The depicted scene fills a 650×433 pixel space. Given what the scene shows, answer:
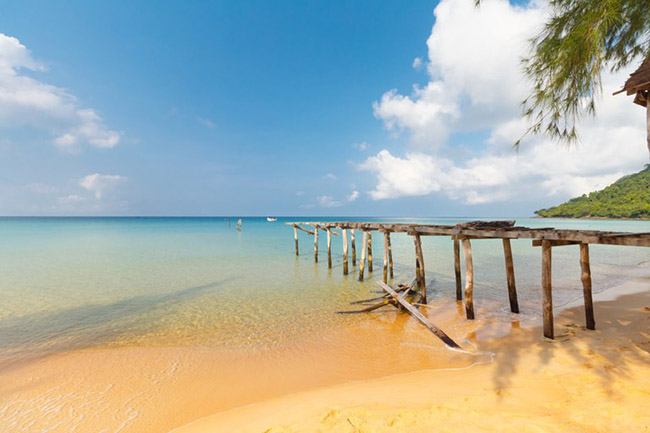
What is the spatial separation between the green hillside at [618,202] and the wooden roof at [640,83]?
97216mm

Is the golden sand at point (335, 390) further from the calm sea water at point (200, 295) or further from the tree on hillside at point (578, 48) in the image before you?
the tree on hillside at point (578, 48)

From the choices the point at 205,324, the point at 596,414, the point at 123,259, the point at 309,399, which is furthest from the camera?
the point at 123,259

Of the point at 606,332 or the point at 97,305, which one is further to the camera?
the point at 97,305

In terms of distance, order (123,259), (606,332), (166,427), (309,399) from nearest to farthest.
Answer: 1. (166,427)
2. (309,399)
3. (606,332)
4. (123,259)

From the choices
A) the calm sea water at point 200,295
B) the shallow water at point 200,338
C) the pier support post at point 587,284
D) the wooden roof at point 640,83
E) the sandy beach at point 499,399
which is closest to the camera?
the sandy beach at point 499,399

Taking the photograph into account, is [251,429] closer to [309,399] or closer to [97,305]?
[309,399]

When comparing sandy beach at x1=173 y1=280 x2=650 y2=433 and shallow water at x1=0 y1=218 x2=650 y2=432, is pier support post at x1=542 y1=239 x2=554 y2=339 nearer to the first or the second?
sandy beach at x1=173 y1=280 x2=650 y2=433

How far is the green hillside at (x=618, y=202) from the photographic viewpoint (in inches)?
2830

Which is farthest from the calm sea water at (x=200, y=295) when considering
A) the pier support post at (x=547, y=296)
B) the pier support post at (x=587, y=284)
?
the pier support post at (x=547, y=296)

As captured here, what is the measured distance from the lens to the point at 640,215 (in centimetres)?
7062

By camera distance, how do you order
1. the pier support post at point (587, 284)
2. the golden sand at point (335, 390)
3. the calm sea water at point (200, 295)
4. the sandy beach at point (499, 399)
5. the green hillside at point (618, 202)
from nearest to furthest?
the sandy beach at point (499, 399) < the golden sand at point (335, 390) < the pier support post at point (587, 284) < the calm sea water at point (200, 295) < the green hillside at point (618, 202)

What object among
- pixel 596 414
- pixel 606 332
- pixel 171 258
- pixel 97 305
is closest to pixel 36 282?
pixel 97 305

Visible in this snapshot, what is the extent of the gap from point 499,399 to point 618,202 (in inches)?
4491

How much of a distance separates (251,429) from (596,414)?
429 centimetres
